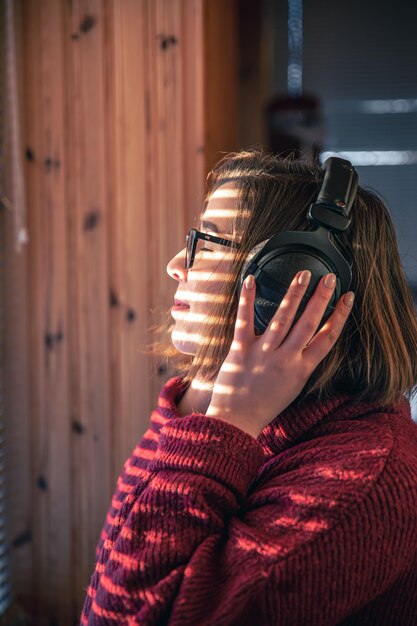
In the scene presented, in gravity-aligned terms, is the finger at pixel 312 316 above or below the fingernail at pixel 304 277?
below

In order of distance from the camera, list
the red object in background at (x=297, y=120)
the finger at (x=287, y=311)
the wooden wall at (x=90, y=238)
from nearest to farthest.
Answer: the finger at (x=287, y=311) → the wooden wall at (x=90, y=238) → the red object in background at (x=297, y=120)

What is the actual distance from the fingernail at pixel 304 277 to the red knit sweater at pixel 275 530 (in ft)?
0.61

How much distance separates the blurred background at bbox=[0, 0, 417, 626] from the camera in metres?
1.43

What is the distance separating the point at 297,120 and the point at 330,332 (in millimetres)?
1380

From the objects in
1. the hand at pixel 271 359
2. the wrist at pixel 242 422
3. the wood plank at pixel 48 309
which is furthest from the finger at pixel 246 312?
the wood plank at pixel 48 309

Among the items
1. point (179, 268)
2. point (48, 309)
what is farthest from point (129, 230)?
point (179, 268)

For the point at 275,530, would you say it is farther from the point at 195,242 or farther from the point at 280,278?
the point at 195,242

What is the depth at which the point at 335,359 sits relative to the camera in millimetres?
834

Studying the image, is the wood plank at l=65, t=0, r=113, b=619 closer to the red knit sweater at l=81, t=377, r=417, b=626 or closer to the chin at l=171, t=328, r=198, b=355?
the chin at l=171, t=328, r=198, b=355

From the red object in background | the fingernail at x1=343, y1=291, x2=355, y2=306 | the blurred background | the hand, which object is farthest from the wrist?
the red object in background

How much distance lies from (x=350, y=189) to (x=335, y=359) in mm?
240

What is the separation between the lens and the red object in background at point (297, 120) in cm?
196

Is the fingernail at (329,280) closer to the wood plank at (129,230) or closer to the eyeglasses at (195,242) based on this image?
the eyeglasses at (195,242)

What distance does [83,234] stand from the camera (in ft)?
4.94
